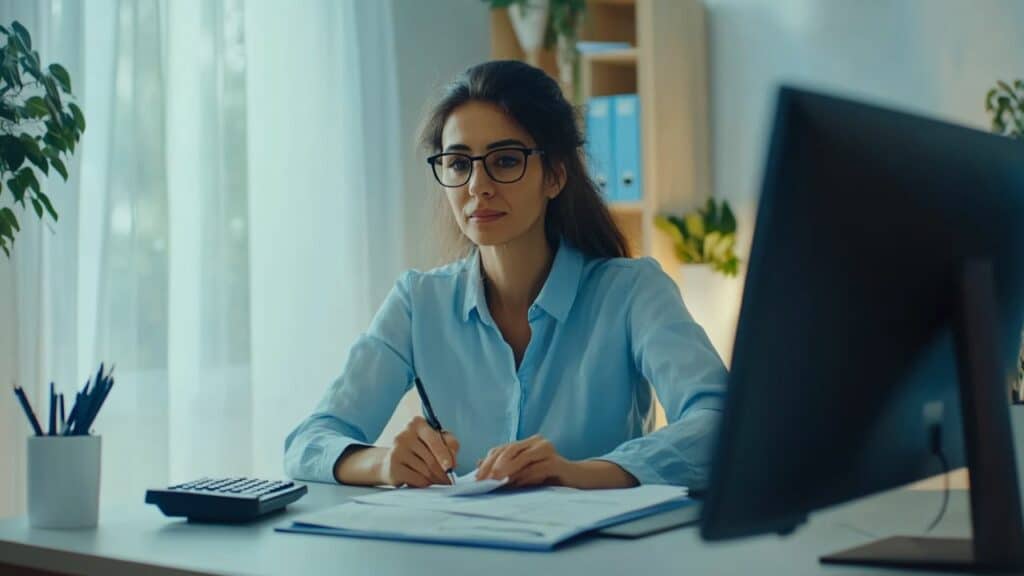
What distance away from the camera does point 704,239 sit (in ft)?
11.3

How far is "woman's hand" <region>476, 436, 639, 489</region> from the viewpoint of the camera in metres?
1.40

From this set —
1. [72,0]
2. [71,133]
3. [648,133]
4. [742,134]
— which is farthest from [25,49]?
[742,134]

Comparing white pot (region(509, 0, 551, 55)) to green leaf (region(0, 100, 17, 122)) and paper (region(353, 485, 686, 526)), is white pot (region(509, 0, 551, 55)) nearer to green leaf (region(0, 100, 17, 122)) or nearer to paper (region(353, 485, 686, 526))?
green leaf (region(0, 100, 17, 122))

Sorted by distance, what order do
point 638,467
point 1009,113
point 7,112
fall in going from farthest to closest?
point 1009,113 → point 7,112 → point 638,467

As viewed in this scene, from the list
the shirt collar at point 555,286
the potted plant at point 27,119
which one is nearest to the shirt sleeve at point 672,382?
the shirt collar at point 555,286

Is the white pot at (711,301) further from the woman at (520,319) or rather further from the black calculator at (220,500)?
the black calculator at (220,500)

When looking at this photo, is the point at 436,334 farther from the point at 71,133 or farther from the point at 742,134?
the point at 742,134

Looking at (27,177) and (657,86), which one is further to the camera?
(657,86)

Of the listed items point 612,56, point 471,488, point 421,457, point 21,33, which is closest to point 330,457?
point 421,457

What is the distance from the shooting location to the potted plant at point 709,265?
341 centimetres

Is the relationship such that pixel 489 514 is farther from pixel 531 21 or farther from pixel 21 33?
pixel 531 21

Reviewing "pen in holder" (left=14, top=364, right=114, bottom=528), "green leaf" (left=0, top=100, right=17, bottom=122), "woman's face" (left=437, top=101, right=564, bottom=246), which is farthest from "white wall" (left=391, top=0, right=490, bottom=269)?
"pen in holder" (left=14, top=364, right=114, bottom=528)

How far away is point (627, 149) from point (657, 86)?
0.19 m

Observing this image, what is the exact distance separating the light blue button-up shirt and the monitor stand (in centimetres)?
78
